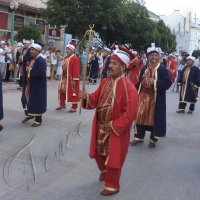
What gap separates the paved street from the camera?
4.87 metres

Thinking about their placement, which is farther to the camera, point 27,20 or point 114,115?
point 27,20

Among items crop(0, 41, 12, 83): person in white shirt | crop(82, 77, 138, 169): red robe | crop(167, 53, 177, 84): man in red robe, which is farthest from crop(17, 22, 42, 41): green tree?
crop(82, 77, 138, 169): red robe

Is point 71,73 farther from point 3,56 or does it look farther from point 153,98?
point 3,56

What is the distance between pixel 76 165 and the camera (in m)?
5.91

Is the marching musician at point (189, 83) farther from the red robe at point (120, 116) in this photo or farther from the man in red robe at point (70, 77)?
the red robe at point (120, 116)

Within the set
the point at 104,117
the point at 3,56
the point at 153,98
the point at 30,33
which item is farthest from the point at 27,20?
the point at 104,117

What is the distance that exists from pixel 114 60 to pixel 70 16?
15.4 meters

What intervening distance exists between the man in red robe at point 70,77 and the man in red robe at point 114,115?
5.32 meters

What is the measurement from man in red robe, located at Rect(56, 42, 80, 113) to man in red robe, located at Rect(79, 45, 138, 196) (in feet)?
17.5

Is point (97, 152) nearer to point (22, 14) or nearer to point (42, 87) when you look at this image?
point (42, 87)

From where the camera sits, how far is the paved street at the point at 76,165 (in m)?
4.87

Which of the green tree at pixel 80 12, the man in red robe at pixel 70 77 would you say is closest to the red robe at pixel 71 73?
the man in red robe at pixel 70 77

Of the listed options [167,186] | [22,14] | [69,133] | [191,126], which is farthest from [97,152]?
[22,14]

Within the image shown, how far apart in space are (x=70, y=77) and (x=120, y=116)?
Answer: 5.83m
